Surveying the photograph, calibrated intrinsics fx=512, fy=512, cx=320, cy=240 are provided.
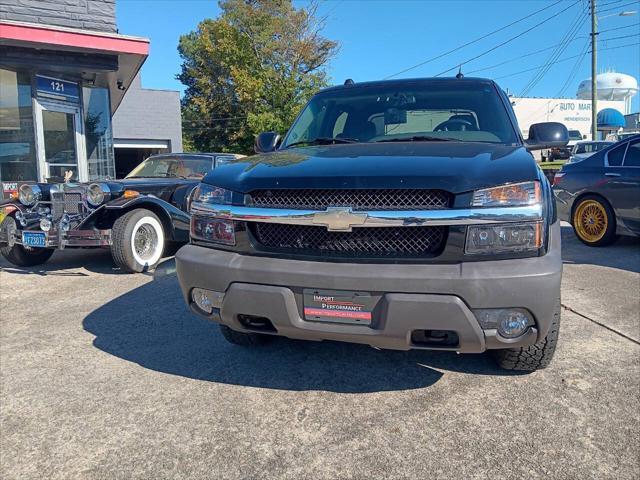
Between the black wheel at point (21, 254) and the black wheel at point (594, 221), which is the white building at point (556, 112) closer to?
the black wheel at point (594, 221)

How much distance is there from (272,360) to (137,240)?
3.31 meters

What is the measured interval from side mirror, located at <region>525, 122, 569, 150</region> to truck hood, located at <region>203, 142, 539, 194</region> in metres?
0.82

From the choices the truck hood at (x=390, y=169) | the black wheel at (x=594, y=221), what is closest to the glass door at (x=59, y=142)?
the truck hood at (x=390, y=169)

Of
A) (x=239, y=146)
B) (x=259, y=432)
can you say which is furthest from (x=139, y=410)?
(x=239, y=146)

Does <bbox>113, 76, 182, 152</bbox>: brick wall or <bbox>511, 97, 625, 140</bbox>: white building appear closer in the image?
<bbox>113, 76, 182, 152</bbox>: brick wall

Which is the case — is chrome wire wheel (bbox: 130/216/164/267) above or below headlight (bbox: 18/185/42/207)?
below

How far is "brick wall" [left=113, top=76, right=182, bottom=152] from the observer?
2356 cm

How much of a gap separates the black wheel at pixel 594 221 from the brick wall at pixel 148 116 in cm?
2102

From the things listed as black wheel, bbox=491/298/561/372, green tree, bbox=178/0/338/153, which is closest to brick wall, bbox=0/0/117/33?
black wheel, bbox=491/298/561/372

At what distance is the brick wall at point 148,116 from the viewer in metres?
23.6

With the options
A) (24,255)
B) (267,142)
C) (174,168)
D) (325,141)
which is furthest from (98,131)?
(325,141)

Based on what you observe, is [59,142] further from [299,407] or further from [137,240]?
[299,407]

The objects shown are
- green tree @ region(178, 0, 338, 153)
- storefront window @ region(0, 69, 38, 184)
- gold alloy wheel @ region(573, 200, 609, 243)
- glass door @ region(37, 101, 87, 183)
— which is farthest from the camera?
green tree @ region(178, 0, 338, 153)

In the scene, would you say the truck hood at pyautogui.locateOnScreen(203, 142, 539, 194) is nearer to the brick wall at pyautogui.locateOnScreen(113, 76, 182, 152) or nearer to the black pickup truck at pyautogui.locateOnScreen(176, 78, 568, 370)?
the black pickup truck at pyautogui.locateOnScreen(176, 78, 568, 370)
